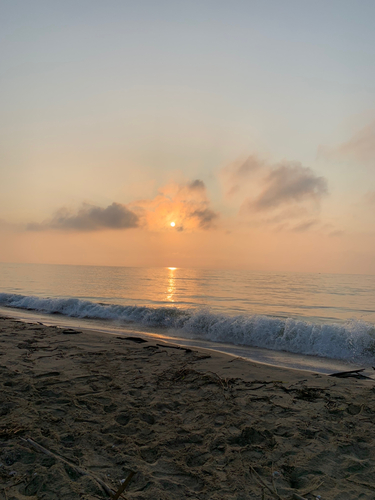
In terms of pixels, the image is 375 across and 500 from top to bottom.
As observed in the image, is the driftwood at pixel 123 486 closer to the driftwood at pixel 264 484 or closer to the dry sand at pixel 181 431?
the dry sand at pixel 181 431

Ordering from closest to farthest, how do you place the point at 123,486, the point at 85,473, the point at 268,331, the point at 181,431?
the point at 123,486 < the point at 85,473 < the point at 181,431 < the point at 268,331

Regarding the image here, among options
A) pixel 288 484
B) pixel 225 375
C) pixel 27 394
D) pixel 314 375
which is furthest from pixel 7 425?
pixel 314 375

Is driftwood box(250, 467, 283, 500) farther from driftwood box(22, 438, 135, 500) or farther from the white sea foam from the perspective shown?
the white sea foam

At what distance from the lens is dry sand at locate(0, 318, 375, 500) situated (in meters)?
2.81

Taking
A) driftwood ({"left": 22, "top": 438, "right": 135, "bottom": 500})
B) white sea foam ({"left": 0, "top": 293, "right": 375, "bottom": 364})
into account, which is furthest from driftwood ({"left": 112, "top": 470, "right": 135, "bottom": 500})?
white sea foam ({"left": 0, "top": 293, "right": 375, "bottom": 364})

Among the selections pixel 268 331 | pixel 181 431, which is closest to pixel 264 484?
pixel 181 431

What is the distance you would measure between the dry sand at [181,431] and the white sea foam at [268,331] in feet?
12.3

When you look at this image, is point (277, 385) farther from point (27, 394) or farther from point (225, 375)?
point (27, 394)

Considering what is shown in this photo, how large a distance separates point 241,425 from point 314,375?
3036mm

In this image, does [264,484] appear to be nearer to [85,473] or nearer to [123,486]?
[123,486]

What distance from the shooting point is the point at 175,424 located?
3.92 meters

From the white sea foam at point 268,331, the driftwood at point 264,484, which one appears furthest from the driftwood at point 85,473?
the white sea foam at point 268,331

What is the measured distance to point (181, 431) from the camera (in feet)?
12.3

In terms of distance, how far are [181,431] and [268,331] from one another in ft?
25.4
